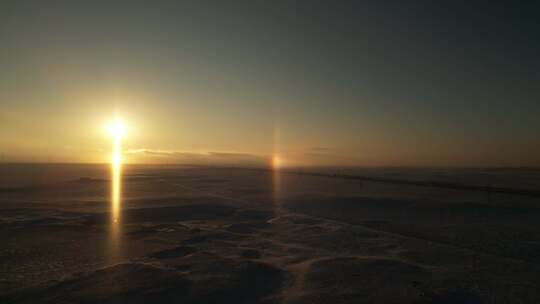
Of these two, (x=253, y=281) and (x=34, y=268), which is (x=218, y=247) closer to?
(x=253, y=281)

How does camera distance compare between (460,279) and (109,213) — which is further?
(109,213)

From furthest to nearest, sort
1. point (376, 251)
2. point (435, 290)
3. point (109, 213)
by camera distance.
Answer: point (109, 213)
point (376, 251)
point (435, 290)

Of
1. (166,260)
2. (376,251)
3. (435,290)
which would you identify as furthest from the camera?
(376,251)

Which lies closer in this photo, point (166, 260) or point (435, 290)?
point (435, 290)

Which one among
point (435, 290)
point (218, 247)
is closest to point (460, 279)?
point (435, 290)

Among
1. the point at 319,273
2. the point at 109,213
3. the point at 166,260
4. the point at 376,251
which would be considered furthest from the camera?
the point at 109,213

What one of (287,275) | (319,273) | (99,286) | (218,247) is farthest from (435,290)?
(99,286)

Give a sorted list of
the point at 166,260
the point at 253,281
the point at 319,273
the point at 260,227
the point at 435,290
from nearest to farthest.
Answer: the point at 435,290 < the point at 253,281 < the point at 319,273 < the point at 166,260 < the point at 260,227

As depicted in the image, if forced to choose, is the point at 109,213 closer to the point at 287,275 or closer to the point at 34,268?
the point at 34,268

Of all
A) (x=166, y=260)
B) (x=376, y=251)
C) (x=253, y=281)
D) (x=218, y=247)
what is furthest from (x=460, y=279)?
(x=166, y=260)
